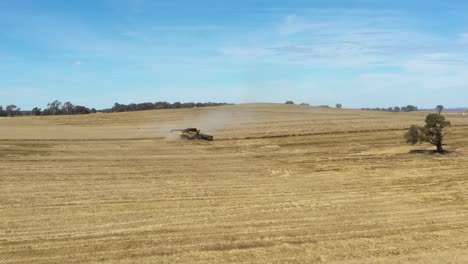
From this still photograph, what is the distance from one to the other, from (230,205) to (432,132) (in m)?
20.1

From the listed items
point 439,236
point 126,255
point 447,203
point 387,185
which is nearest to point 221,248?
point 126,255

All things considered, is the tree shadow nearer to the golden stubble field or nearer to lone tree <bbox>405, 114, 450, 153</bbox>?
lone tree <bbox>405, 114, 450, 153</bbox>

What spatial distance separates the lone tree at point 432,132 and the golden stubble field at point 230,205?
1.38 metres

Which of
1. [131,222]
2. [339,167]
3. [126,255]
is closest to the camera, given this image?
[126,255]

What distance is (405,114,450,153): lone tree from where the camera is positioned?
31.5m

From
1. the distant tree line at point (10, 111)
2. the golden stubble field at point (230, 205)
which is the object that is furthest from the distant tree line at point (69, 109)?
the golden stubble field at point (230, 205)

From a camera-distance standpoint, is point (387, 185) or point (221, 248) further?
point (387, 185)

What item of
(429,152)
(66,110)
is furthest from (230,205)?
(66,110)

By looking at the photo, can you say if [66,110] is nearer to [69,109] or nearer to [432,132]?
[69,109]

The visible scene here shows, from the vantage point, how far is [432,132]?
1257 inches

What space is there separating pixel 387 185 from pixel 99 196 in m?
11.7

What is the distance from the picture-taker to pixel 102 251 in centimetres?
1163

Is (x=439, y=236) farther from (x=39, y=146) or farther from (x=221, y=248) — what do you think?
(x=39, y=146)

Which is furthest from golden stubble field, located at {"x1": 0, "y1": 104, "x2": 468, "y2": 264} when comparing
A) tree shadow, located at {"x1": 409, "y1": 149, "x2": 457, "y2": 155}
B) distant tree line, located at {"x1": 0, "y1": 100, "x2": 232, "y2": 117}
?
distant tree line, located at {"x1": 0, "y1": 100, "x2": 232, "y2": 117}
